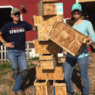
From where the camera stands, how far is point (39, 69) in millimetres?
3643

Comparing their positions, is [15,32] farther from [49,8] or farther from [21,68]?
[49,8]

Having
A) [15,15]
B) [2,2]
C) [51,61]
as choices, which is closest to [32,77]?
[51,61]

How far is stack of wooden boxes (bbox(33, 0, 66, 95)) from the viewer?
3188mm

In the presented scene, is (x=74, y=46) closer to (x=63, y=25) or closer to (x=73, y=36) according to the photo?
(x=73, y=36)

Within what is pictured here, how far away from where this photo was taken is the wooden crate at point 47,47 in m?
3.50

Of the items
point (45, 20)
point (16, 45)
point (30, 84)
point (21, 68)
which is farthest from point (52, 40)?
point (30, 84)

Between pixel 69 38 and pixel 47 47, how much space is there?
1.04 m

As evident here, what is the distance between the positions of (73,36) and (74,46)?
0.21 meters

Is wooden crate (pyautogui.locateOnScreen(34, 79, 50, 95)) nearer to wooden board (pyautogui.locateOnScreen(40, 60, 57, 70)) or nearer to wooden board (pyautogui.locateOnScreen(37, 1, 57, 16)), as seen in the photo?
wooden board (pyautogui.locateOnScreen(40, 60, 57, 70))

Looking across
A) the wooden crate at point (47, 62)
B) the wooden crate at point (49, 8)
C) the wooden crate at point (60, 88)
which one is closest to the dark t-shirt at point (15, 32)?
the wooden crate at point (47, 62)

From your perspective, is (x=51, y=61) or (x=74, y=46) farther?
(x=51, y=61)

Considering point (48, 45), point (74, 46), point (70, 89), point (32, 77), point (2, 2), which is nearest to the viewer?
point (74, 46)

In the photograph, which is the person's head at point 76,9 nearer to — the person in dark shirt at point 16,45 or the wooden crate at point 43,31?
the wooden crate at point 43,31

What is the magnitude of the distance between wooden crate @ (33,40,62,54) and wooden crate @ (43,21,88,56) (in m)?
0.76
